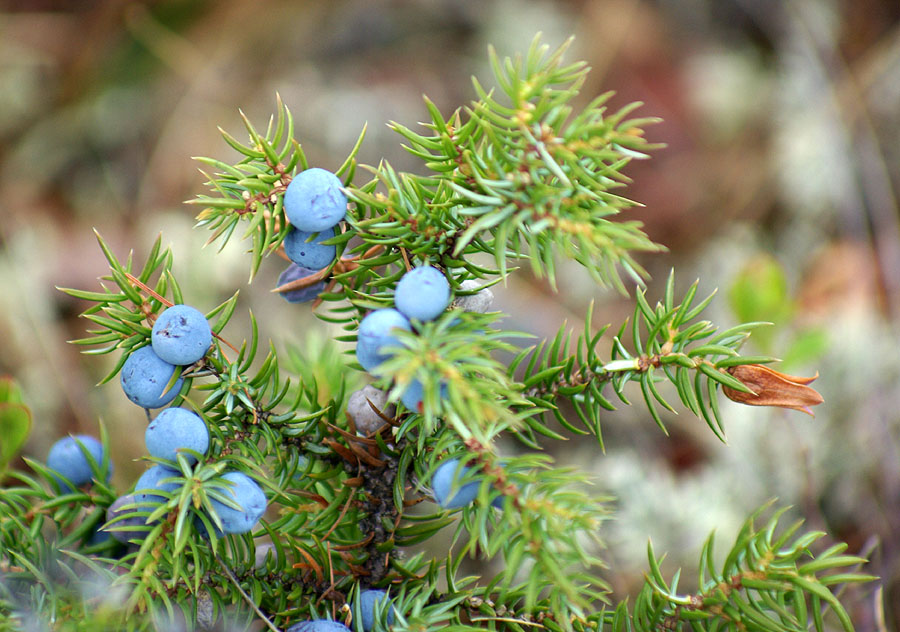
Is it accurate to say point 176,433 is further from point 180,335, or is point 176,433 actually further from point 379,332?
point 379,332

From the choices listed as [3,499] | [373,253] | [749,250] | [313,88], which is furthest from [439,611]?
[313,88]

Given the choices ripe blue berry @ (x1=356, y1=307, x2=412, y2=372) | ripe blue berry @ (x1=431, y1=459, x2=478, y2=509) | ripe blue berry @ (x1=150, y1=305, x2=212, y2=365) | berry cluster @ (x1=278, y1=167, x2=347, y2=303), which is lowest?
ripe blue berry @ (x1=431, y1=459, x2=478, y2=509)

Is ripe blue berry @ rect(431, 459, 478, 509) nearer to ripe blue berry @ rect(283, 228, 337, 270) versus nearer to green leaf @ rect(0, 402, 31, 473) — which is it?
ripe blue berry @ rect(283, 228, 337, 270)

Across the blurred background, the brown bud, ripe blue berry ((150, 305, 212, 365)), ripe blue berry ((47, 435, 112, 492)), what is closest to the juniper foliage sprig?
the brown bud

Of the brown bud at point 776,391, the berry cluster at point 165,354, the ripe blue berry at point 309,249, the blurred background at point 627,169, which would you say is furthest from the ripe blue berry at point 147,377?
the blurred background at point 627,169

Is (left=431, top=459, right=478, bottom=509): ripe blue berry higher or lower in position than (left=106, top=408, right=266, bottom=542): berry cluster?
higher

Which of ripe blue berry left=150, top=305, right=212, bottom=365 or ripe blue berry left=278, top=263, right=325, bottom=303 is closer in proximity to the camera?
ripe blue berry left=150, top=305, right=212, bottom=365

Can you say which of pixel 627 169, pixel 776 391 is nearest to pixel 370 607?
pixel 776 391
